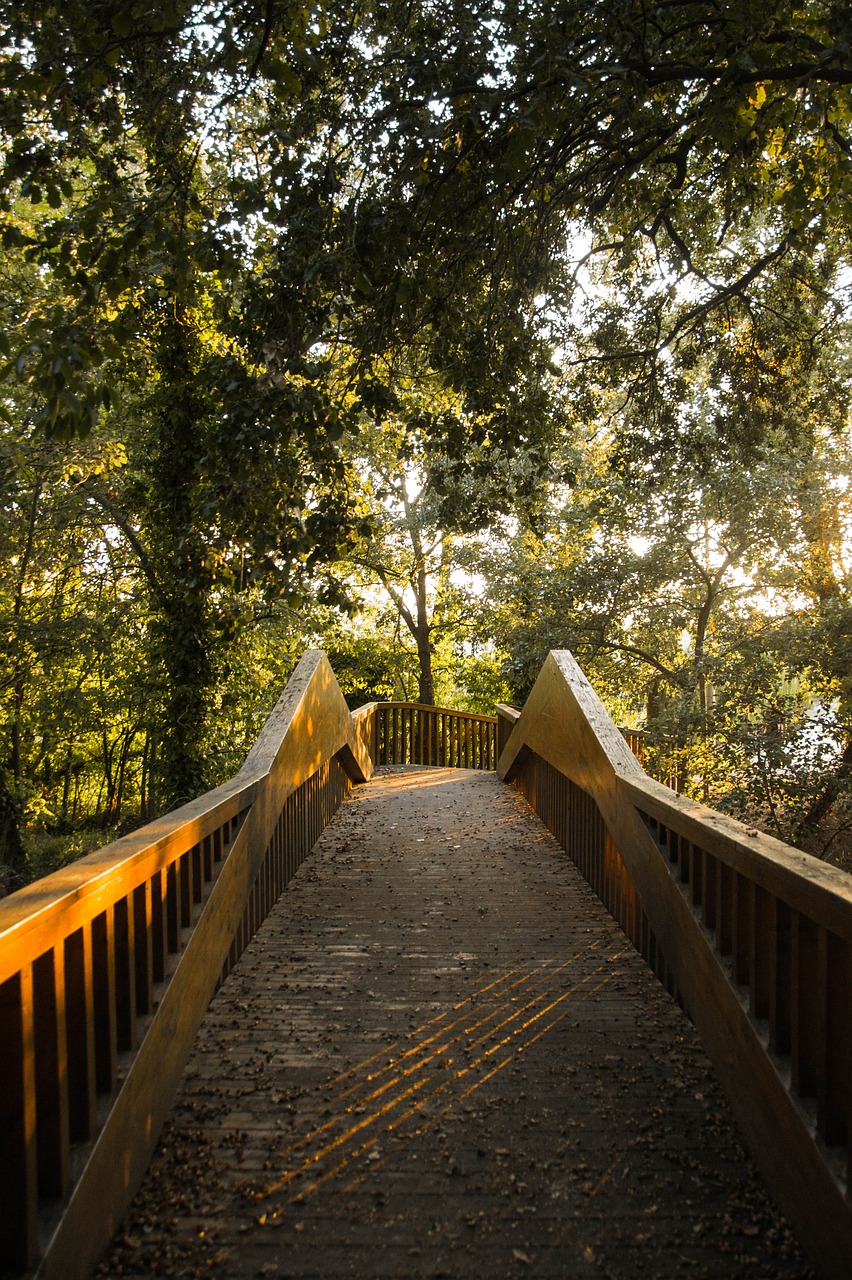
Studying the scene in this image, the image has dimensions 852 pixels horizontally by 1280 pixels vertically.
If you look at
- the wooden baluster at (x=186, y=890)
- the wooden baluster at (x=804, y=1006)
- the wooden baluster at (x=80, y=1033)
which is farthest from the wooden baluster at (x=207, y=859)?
the wooden baluster at (x=804, y=1006)

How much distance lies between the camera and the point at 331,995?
3332mm

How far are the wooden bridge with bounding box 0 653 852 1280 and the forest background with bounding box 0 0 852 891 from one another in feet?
4.72

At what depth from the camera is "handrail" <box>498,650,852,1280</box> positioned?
5.84 feet

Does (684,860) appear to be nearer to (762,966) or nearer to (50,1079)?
(762,966)

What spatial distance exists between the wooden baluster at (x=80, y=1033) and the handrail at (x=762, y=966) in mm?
1548

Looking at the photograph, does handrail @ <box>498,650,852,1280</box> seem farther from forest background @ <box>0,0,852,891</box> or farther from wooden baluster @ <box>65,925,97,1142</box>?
forest background @ <box>0,0,852,891</box>

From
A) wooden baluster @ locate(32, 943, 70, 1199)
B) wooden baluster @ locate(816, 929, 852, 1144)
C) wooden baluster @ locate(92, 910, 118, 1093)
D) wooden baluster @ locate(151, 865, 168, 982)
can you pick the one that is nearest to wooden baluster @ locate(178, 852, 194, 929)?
wooden baluster @ locate(151, 865, 168, 982)

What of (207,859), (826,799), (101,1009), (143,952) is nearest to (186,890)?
(207,859)

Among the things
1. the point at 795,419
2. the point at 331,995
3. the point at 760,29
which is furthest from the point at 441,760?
Result: the point at 760,29

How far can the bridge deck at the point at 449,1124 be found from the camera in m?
1.92

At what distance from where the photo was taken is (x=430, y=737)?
1373 cm

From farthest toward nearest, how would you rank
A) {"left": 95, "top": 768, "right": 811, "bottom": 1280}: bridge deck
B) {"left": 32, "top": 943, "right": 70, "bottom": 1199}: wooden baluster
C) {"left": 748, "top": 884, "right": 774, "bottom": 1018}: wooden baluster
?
{"left": 748, "top": 884, "right": 774, "bottom": 1018}: wooden baluster, {"left": 95, "top": 768, "right": 811, "bottom": 1280}: bridge deck, {"left": 32, "top": 943, "right": 70, "bottom": 1199}: wooden baluster

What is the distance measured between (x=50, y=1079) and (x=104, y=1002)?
0.36 m

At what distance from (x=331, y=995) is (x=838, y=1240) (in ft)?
6.73
